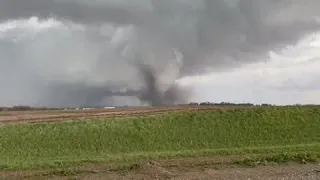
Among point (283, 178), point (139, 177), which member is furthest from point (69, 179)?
point (283, 178)

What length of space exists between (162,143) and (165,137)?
5.77 feet

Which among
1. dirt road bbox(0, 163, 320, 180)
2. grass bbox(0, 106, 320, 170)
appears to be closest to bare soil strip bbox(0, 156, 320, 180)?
dirt road bbox(0, 163, 320, 180)

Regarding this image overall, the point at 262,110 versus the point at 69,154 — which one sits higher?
the point at 262,110

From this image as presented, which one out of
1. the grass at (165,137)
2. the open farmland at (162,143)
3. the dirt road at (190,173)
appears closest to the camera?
the dirt road at (190,173)

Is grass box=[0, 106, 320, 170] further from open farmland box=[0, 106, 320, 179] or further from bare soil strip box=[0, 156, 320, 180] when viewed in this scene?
bare soil strip box=[0, 156, 320, 180]

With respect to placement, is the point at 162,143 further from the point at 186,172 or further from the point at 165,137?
the point at 186,172

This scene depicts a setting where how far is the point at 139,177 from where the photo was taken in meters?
33.2

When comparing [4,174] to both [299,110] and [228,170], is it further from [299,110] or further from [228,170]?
[299,110]

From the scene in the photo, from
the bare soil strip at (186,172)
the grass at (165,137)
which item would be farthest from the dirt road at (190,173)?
the grass at (165,137)

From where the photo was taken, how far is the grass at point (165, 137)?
142 feet

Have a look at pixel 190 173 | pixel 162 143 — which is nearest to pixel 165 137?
pixel 162 143

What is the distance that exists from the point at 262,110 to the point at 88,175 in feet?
96.4

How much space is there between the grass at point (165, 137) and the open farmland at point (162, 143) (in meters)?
0.07

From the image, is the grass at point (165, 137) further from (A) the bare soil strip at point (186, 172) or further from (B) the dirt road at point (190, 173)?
(B) the dirt road at point (190, 173)
